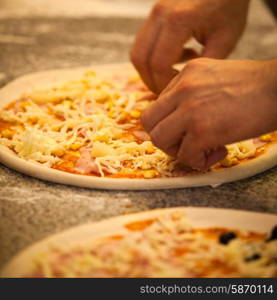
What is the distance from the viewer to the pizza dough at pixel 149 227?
942mm

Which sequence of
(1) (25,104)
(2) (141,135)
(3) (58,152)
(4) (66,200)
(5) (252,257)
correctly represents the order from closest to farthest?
(5) (252,257)
(4) (66,200)
(3) (58,152)
(2) (141,135)
(1) (25,104)

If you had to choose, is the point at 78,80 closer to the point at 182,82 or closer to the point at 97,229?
the point at 182,82

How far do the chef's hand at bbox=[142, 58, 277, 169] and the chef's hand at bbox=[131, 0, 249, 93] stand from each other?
1.39 ft

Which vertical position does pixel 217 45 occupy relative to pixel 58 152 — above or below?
above

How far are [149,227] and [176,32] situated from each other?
28.4 inches

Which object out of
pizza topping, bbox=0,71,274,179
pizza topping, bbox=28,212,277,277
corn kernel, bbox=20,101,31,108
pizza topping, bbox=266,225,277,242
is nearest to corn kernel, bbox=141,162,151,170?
pizza topping, bbox=0,71,274,179

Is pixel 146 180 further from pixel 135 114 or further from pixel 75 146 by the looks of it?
pixel 135 114

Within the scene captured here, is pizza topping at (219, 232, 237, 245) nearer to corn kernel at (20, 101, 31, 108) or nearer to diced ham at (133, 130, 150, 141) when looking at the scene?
diced ham at (133, 130, 150, 141)

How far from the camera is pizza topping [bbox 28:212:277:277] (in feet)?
2.97

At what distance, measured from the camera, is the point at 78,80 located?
67.6 inches

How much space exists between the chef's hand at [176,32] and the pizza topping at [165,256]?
2.14 ft

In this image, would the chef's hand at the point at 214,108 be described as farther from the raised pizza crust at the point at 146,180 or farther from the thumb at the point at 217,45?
the thumb at the point at 217,45

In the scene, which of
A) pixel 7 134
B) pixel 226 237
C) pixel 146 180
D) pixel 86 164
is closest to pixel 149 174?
pixel 146 180

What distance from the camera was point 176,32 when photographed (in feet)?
5.02
